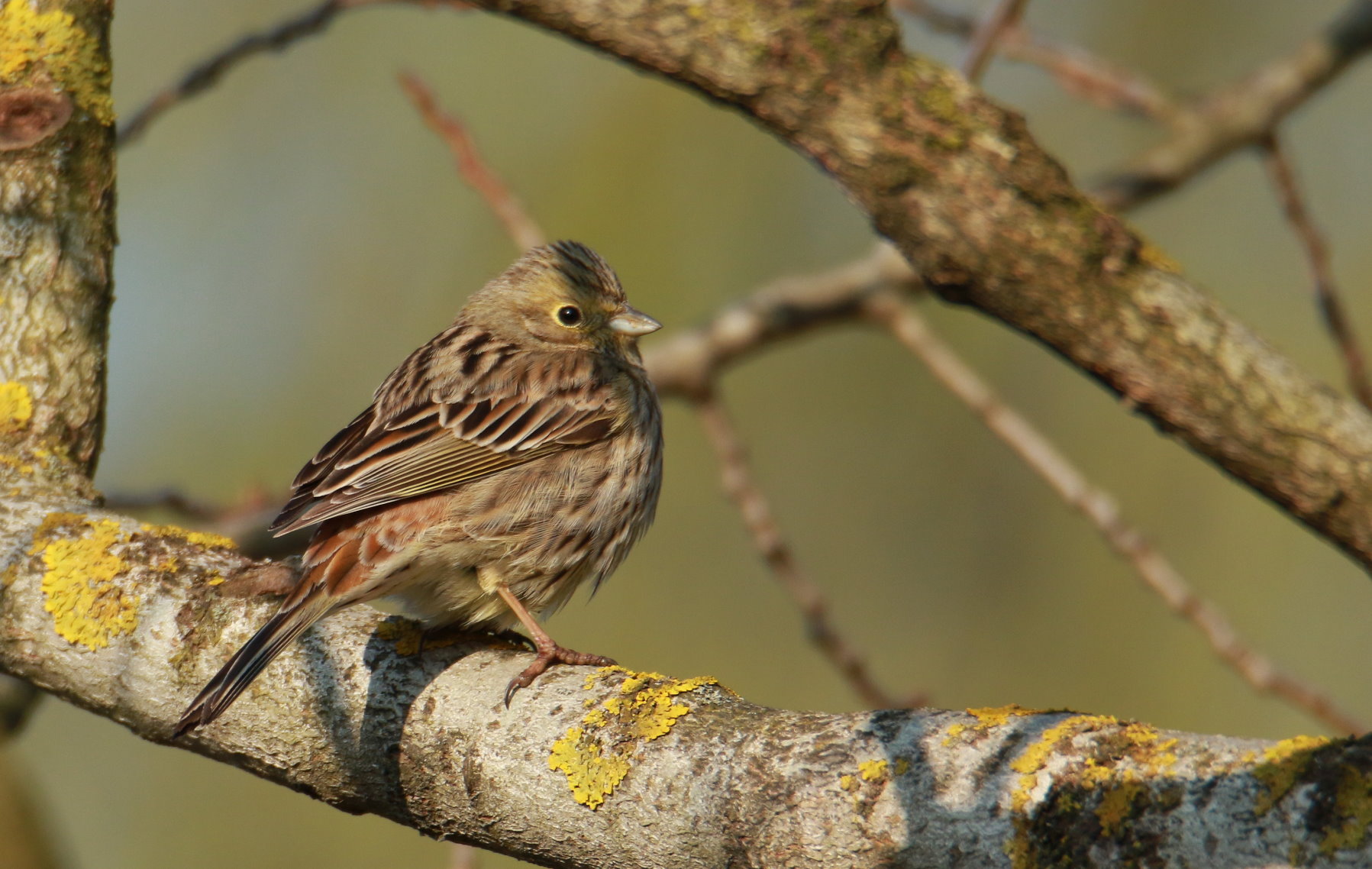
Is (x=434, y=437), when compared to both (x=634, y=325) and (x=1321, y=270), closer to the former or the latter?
(x=634, y=325)

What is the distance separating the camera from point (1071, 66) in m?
5.56

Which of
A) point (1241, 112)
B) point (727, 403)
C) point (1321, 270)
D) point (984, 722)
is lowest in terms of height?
point (727, 403)

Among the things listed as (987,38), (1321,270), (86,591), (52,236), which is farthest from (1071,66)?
(86,591)

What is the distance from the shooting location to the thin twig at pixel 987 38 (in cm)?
463

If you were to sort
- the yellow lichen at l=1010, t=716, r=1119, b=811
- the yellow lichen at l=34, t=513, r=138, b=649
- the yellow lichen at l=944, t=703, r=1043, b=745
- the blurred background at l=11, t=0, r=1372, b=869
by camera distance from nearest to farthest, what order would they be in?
the yellow lichen at l=1010, t=716, r=1119, b=811, the yellow lichen at l=944, t=703, r=1043, b=745, the yellow lichen at l=34, t=513, r=138, b=649, the blurred background at l=11, t=0, r=1372, b=869

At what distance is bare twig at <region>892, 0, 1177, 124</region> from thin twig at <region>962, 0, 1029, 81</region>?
636mm

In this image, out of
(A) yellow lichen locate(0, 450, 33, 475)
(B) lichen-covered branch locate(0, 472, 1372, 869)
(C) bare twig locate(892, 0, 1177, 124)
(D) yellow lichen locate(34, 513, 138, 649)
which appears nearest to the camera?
(B) lichen-covered branch locate(0, 472, 1372, 869)

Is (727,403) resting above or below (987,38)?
below

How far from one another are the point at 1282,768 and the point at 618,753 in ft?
4.07

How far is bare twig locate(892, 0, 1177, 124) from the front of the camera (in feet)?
18.0

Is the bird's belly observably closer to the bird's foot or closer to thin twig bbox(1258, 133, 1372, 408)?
the bird's foot

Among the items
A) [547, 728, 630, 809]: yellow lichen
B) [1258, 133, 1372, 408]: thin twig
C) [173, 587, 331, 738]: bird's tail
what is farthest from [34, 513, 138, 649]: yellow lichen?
[1258, 133, 1372, 408]: thin twig

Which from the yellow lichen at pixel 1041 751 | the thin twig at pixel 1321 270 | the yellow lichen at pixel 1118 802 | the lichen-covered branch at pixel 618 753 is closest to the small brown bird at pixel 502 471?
the lichen-covered branch at pixel 618 753

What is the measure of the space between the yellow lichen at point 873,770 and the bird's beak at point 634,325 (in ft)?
9.59
